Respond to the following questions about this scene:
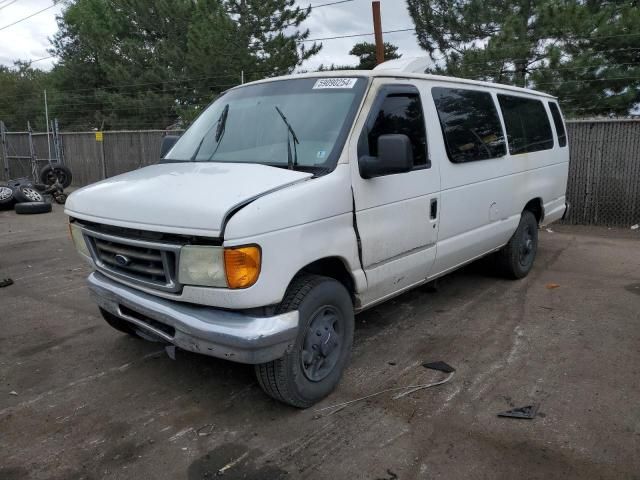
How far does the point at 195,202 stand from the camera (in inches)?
117

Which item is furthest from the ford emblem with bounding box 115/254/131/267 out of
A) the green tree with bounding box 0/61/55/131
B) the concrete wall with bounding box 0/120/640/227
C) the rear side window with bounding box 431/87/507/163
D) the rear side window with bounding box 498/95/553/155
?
the green tree with bounding box 0/61/55/131

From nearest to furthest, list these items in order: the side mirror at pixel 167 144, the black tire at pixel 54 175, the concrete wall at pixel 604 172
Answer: the side mirror at pixel 167 144 → the concrete wall at pixel 604 172 → the black tire at pixel 54 175

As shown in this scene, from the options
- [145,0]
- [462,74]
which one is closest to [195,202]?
[462,74]

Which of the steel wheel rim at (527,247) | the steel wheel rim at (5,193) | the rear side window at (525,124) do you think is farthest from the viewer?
the steel wheel rim at (5,193)

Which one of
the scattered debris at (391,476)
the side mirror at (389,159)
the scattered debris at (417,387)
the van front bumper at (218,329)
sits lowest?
the scattered debris at (391,476)

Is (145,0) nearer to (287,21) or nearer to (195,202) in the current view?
(287,21)

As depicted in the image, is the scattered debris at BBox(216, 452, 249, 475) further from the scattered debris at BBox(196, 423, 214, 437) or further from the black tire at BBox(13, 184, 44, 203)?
the black tire at BBox(13, 184, 44, 203)

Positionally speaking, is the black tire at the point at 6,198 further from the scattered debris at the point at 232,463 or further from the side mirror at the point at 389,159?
the scattered debris at the point at 232,463

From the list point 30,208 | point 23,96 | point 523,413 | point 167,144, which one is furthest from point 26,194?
point 23,96

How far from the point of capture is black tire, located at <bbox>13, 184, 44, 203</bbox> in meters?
12.3

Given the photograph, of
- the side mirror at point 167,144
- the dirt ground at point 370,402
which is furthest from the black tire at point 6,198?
the side mirror at point 167,144

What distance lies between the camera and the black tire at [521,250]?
6048mm

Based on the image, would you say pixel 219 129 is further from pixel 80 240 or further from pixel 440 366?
pixel 440 366

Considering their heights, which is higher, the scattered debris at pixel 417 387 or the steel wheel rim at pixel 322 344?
the steel wheel rim at pixel 322 344
